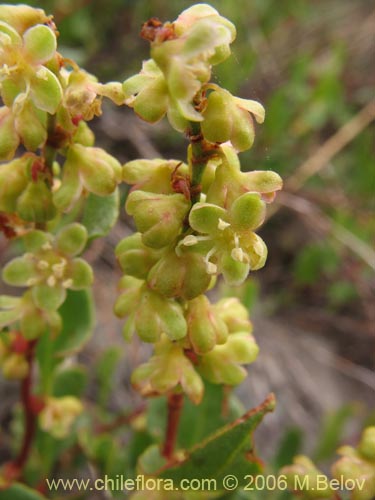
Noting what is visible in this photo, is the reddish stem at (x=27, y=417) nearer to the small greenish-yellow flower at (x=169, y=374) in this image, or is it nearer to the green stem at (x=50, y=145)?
the small greenish-yellow flower at (x=169, y=374)

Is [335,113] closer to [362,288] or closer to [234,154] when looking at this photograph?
[362,288]

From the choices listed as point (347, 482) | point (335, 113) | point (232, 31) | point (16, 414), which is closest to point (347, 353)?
point (335, 113)

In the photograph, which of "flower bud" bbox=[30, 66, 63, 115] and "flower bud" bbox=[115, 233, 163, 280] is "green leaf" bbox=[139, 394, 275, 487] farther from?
"flower bud" bbox=[30, 66, 63, 115]

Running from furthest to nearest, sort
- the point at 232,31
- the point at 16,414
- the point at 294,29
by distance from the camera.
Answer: the point at 294,29 < the point at 16,414 < the point at 232,31

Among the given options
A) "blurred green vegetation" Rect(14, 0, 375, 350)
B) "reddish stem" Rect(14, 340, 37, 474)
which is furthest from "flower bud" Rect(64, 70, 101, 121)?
"blurred green vegetation" Rect(14, 0, 375, 350)

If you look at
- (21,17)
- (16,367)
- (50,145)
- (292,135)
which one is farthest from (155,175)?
(292,135)

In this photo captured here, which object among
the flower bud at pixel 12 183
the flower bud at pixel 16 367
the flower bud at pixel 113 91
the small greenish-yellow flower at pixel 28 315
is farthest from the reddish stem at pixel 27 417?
the flower bud at pixel 113 91
